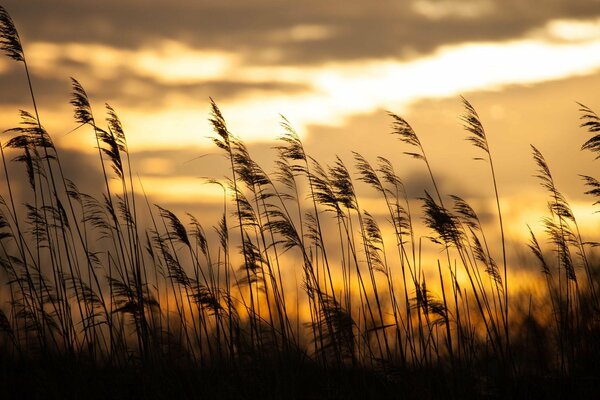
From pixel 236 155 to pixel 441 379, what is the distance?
101 inches

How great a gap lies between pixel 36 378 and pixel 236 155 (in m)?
2.46

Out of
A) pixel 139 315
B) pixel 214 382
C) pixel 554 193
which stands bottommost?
pixel 214 382

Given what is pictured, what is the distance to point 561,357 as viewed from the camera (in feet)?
20.8

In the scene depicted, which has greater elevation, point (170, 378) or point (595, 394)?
point (170, 378)

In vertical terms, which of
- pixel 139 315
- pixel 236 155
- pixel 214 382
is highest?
A: pixel 236 155

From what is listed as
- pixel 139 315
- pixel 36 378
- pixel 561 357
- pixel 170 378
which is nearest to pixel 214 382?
pixel 170 378

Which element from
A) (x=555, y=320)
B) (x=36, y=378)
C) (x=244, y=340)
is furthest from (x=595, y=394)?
(x=36, y=378)

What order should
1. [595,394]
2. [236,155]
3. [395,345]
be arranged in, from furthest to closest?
[236,155] < [395,345] < [595,394]

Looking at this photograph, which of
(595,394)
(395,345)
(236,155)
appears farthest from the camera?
(236,155)

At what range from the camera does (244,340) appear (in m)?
6.43

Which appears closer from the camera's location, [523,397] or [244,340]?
[523,397]

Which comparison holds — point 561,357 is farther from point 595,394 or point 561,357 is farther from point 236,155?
point 236,155

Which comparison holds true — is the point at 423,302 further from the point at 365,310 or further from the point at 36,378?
the point at 36,378

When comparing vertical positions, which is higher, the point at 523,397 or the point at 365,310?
the point at 365,310
